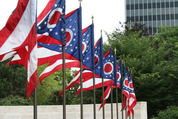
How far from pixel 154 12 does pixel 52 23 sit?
8858 cm

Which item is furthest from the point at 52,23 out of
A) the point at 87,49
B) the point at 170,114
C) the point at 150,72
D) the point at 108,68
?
the point at 150,72

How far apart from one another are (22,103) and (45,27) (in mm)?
15272

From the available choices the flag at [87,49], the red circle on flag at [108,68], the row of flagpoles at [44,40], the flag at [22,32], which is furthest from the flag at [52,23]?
the red circle on flag at [108,68]

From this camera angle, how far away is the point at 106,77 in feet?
78.3

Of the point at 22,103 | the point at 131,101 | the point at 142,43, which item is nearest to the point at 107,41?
the point at 142,43

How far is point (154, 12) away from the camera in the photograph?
3917 inches

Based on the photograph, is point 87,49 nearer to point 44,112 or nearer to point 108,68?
point 108,68

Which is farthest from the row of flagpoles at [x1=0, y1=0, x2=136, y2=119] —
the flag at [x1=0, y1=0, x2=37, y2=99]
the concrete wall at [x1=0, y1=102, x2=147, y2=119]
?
the concrete wall at [x1=0, y1=102, x2=147, y2=119]

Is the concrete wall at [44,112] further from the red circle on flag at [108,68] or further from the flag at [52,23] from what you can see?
the flag at [52,23]

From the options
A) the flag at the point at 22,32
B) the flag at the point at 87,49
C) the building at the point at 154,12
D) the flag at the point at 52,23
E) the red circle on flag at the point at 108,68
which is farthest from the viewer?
the building at the point at 154,12

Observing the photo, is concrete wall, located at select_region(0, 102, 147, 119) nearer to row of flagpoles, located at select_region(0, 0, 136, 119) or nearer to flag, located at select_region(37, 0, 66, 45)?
row of flagpoles, located at select_region(0, 0, 136, 119)

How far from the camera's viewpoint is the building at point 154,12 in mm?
98250

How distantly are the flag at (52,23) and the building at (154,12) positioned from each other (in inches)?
3335

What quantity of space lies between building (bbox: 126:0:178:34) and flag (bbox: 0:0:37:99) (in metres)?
87.3
